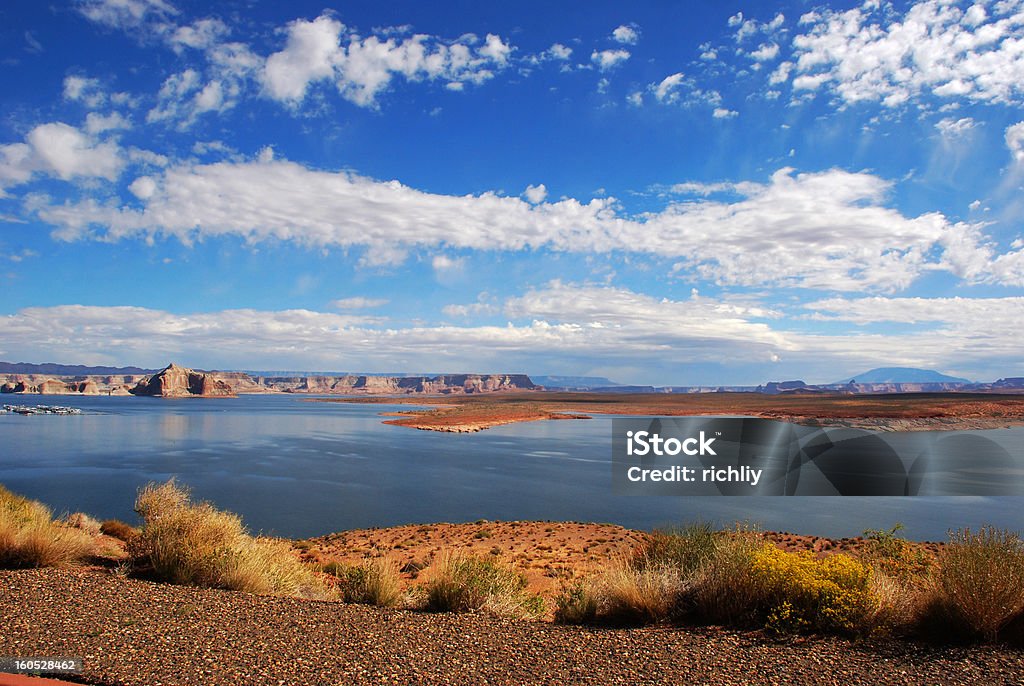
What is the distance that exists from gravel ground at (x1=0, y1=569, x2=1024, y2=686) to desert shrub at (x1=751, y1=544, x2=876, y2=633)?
0.31 m

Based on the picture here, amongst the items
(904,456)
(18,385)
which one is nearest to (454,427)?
(904,456)

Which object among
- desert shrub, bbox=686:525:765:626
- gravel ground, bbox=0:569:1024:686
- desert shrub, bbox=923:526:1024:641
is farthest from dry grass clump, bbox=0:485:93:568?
desert shrub, bbox=923:526:1024:641

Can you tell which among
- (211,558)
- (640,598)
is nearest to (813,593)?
(640,598)

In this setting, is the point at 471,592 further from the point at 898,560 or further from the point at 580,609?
the point at 898,560

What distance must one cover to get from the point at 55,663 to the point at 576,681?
13.3ft

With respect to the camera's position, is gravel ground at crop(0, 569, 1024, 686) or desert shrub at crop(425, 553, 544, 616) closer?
gravel ground at crop(0, 569, 1024, 686)

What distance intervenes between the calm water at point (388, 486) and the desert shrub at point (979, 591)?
7.82 meters

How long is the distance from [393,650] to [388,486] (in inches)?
1033

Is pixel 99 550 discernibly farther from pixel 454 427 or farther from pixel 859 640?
pixel 454 427

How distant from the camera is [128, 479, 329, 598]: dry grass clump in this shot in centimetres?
778

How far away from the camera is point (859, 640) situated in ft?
20.0

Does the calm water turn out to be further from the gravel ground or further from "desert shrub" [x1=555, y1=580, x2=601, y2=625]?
the gravel ground

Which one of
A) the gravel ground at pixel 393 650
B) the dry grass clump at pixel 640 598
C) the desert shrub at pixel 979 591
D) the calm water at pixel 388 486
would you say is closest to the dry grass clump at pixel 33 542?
the gravel ground at pixel 393 650

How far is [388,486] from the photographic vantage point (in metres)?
31.0
